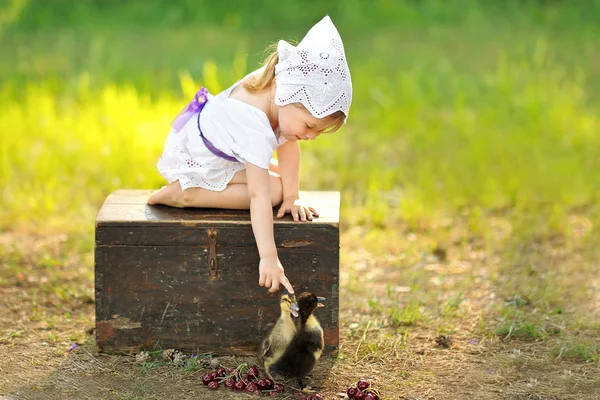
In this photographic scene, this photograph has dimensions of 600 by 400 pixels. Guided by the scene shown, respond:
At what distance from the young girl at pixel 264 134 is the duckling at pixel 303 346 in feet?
0.48

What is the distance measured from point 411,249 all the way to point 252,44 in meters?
4.52

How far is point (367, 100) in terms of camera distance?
750cm

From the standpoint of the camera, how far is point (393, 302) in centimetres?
442

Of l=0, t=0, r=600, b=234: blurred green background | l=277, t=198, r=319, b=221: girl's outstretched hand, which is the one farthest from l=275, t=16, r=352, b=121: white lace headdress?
l=0, t=0, r=600, b=234: blurred green background

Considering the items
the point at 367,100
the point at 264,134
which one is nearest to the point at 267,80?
the point at 264,134

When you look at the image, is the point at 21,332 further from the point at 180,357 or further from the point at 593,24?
the point at 593,24

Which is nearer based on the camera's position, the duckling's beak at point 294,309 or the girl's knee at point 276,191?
the duckling's beak at point 294,309

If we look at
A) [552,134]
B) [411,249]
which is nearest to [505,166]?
[552,134]

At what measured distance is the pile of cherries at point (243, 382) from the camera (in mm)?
3438

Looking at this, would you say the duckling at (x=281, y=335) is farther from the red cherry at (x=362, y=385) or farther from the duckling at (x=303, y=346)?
the red cherry at (x=362, y=385)

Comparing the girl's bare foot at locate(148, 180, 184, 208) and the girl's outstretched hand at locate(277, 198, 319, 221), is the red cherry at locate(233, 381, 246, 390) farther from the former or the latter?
the girl's bare foot at locate(148, 180, 184, 208)

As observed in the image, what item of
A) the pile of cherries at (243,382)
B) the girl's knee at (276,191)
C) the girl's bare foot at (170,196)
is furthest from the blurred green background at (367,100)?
the pile of cherries at (243,382)

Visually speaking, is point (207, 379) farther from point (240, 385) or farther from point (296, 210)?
point (296, 210)

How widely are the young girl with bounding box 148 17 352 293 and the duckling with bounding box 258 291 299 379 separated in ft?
0.27
